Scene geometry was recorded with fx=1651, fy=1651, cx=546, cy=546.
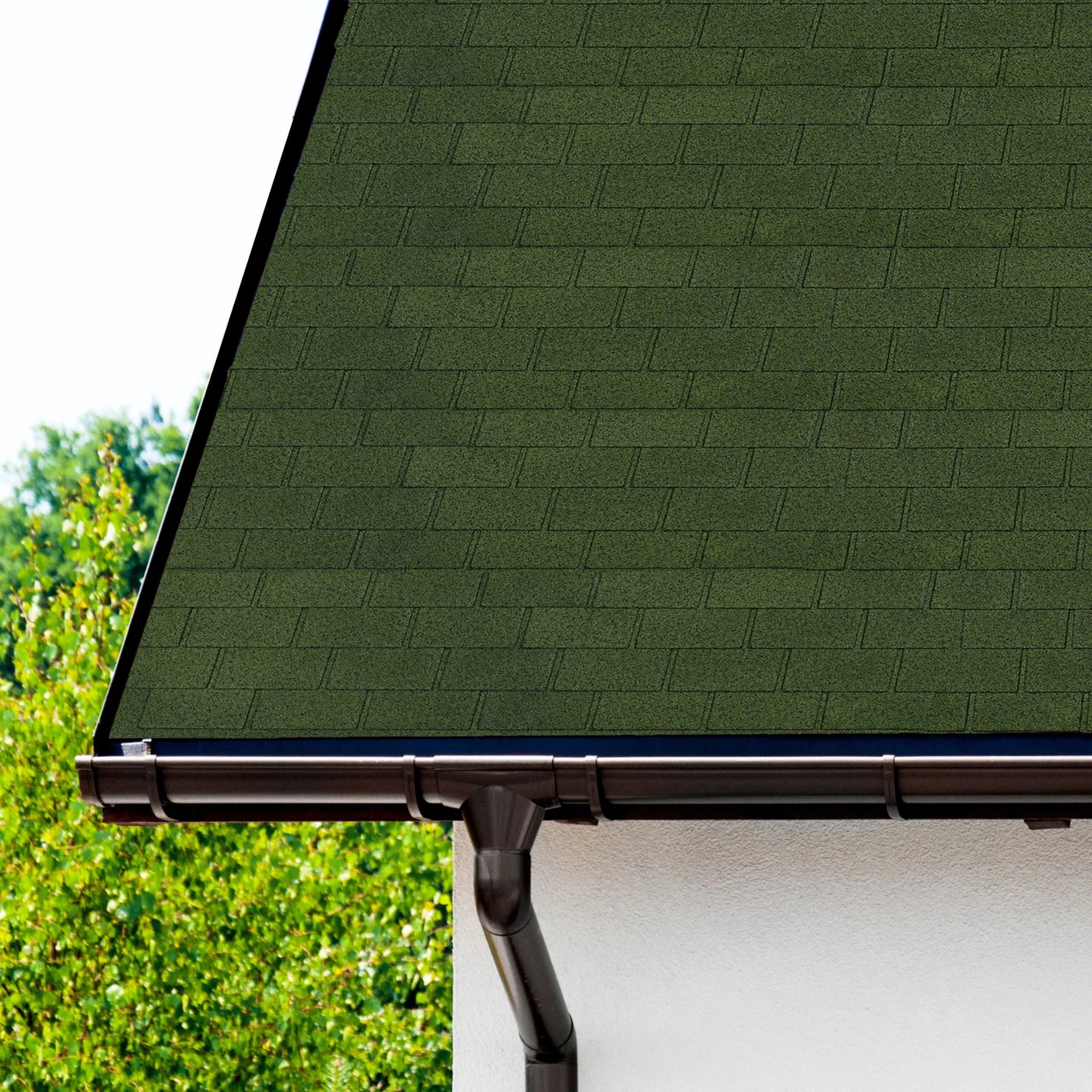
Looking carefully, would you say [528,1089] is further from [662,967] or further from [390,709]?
[390,709]

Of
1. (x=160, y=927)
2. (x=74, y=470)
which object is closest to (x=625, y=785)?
(x=160, y=927)

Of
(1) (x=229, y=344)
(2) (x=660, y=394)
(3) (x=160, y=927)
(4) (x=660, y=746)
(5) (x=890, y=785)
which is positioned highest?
(3) (x=160, y=927)

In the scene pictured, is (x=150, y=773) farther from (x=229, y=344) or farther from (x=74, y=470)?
(x=74, y=470)

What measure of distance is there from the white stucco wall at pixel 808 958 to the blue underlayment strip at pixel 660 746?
50cm

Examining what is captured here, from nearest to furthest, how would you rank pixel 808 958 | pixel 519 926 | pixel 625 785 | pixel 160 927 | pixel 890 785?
pixel 890 785, pixel 625 785, pixel 519 926, pixel 808 958, pixel 160 927

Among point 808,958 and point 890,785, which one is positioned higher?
point 890,785

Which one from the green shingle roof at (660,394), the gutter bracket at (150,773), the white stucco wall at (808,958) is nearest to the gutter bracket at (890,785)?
the green shingle roof at (660,394)

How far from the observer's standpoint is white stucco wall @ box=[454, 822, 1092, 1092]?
468cm

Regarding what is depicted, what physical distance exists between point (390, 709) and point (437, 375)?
1191mm

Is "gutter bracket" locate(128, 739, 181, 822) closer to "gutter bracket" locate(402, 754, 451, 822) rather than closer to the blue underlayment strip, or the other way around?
the blue underlayment strip

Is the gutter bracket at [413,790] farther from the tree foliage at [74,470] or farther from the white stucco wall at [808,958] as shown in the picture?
the tree foliage at [74,470]

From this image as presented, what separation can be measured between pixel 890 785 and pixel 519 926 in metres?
1.08

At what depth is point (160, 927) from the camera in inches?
500

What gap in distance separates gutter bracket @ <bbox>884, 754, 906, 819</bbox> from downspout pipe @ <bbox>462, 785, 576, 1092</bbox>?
92cm
